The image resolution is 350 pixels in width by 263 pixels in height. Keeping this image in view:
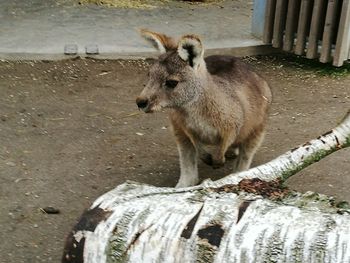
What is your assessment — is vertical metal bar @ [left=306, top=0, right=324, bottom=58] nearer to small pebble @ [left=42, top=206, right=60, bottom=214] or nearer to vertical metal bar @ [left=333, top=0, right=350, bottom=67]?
vertical metal bar @ [left=333, top=0, right=350, bottom=67]

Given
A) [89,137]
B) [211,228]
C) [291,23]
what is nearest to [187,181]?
[89,137]

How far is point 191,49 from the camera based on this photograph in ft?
11.4

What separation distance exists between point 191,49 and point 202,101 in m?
0.31

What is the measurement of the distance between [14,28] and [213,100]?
359 cm

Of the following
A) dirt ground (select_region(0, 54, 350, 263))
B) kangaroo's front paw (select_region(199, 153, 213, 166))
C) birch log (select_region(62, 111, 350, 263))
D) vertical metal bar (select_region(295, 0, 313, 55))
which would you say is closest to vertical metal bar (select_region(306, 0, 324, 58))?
vertical metal bar (select_region(295, 0, 313, 55))

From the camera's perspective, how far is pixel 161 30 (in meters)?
6.70

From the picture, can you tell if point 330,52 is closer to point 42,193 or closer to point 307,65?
point 307,65

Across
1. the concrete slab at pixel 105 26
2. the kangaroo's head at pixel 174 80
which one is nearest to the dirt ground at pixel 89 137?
the concrete slab at pixel 105 26

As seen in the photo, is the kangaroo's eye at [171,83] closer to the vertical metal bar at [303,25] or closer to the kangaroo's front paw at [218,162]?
the kangaroo's front paw at [218,162]

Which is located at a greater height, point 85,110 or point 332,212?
point 332,212

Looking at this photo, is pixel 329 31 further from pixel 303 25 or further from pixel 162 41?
pixel 162 41

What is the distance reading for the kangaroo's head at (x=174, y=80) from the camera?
3.51m

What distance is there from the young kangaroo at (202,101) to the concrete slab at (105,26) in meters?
2.41

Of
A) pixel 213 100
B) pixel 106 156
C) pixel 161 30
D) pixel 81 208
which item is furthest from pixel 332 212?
pixel 161 30
